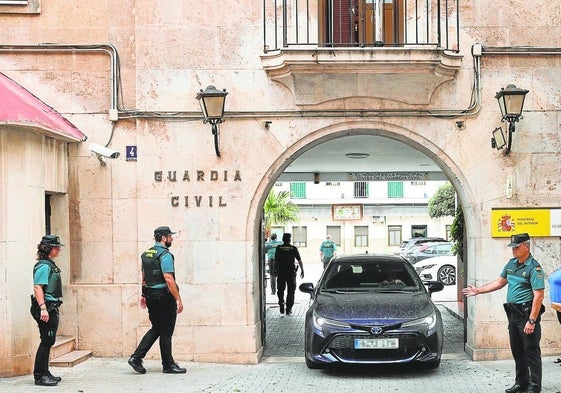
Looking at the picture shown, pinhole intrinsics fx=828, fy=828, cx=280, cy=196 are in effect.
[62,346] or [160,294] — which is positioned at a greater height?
[160,294]

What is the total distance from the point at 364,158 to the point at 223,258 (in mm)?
7596

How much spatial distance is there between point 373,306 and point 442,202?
37817 mm

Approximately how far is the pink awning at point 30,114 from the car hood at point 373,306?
406 cm

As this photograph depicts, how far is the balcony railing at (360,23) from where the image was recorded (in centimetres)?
1127

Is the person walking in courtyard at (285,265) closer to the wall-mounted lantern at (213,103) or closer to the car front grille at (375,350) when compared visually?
the wall-mounted lantern at (213,103)

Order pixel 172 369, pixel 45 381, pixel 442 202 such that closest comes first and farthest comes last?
1. pixel 45 381
2. pixel 172 369
3. pixel 442 202

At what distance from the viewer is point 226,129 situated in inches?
456

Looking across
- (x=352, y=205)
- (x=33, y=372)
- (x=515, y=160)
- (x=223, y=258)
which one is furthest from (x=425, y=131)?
(x=352, y=205)

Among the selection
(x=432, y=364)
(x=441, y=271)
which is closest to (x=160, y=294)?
(x=432, y=364)

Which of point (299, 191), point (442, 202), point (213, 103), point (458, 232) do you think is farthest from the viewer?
point (299, 191)

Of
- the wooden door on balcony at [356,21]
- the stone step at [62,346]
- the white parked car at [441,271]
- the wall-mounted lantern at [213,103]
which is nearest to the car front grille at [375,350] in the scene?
the wall-mounted lantern at [213,103]

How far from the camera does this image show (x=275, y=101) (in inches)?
454

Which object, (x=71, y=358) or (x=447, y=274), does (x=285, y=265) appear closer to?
(x=71, y=358)

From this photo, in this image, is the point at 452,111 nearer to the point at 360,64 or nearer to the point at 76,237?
the point at 360,64
